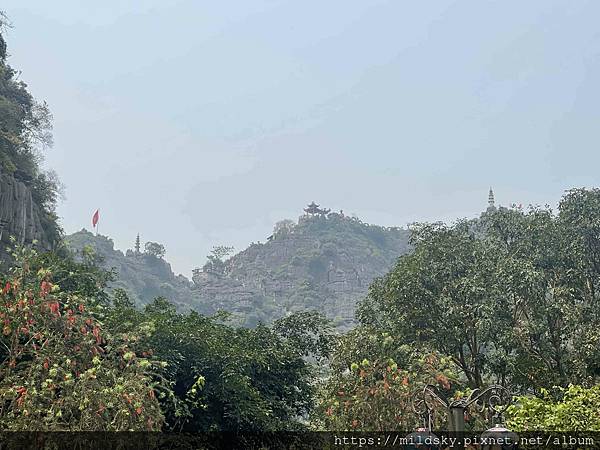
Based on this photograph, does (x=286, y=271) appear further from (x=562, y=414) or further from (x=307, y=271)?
(x=562, y=414)

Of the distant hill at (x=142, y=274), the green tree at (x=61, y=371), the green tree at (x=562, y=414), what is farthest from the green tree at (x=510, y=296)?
the distant hill at (x=142, y=274)

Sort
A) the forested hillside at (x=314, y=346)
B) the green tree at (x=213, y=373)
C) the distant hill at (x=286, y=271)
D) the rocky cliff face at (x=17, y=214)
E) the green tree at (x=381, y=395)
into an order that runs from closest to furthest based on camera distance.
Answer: the forested hillside at (x=314, y=346) < the green tree at (x=381, y=395) < the green tree at (x=213, y=373) < the rocky cliff face at (x=17, y=214) < the distant hill at (x=286, y=271)

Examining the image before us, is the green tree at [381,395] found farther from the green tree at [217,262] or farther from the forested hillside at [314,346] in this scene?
the green tree at [217,262]

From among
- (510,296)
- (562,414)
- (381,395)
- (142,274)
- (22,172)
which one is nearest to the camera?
(562,414)

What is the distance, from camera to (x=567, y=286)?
10.5 m

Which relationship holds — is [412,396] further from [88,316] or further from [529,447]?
[88,316]

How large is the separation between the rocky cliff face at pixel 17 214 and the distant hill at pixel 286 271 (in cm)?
2650

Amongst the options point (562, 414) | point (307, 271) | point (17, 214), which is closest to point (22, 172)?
point (17, 214)

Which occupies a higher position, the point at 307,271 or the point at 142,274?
the point at 307,271

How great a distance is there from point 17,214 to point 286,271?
3838cm

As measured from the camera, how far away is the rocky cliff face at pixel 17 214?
11.3 meters

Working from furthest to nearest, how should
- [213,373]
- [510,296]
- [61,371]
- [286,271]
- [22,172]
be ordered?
1. [286,271]
2. [22,172]
3. [510,296]
4. [213,373]
5. [61,371]

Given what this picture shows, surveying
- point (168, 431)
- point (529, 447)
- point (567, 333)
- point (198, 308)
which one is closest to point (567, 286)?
point (567, 333)

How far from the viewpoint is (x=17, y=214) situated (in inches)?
466
